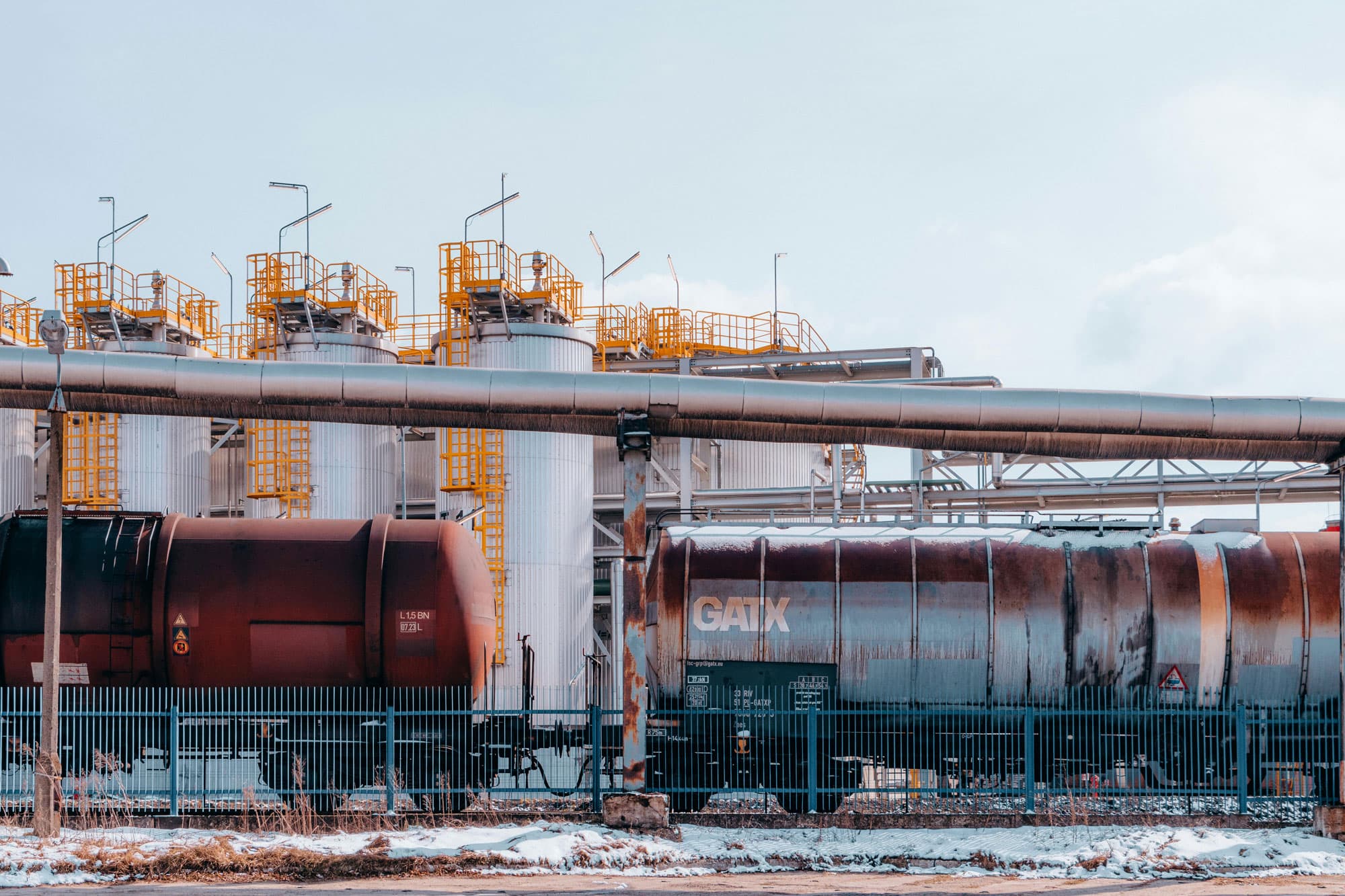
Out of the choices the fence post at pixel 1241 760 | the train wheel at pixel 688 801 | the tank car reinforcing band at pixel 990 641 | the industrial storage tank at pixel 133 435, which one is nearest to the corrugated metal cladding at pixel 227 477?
the industrial storage tank at pixel 133 435

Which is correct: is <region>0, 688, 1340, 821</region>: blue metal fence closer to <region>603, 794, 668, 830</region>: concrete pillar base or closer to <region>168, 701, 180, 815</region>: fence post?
<region>168, 701, 180, 815</region>: fence post

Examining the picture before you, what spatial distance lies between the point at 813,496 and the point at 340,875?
61.1 feet

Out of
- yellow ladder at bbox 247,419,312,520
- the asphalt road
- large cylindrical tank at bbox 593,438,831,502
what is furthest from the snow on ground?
large cylindrical tank at bbox 593,438,831,502

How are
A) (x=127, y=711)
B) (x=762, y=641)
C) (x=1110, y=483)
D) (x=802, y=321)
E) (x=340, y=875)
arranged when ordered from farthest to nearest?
(x=802, y=321)
(x=1110, y=483)
(x=762, y=641)
(x=127, y=711)
(x=340, y=875)

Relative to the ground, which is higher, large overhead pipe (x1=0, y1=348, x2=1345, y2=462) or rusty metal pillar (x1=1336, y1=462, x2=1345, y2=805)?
large overhead pipe (x1=0, y1=348, x2=1345, y2=462)

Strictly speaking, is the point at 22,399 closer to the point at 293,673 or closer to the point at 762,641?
the point at 293,673

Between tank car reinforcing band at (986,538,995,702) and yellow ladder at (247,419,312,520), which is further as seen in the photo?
yellow ladder at (247,419,312,520)

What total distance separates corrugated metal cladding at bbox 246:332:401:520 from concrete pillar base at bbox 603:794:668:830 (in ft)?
58.4

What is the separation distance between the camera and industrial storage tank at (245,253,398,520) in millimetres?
31547

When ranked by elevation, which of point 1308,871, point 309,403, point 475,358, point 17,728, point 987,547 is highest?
point 475,358

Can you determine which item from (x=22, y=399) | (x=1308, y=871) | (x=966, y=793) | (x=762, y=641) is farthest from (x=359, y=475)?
(x=1308, y=871)

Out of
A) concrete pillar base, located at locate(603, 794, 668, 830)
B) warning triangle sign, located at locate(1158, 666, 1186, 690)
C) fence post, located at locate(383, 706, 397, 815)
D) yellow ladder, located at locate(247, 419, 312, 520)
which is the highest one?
yellow ladder, located at locate(247, 419, 312, 520)

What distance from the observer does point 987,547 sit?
17484 millimetres

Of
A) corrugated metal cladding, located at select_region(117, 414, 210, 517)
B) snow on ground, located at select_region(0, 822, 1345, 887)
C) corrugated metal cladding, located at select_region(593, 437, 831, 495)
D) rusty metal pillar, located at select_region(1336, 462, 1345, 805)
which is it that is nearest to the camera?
snow on ground, located at select_region(0, 822, 1345, 887)
